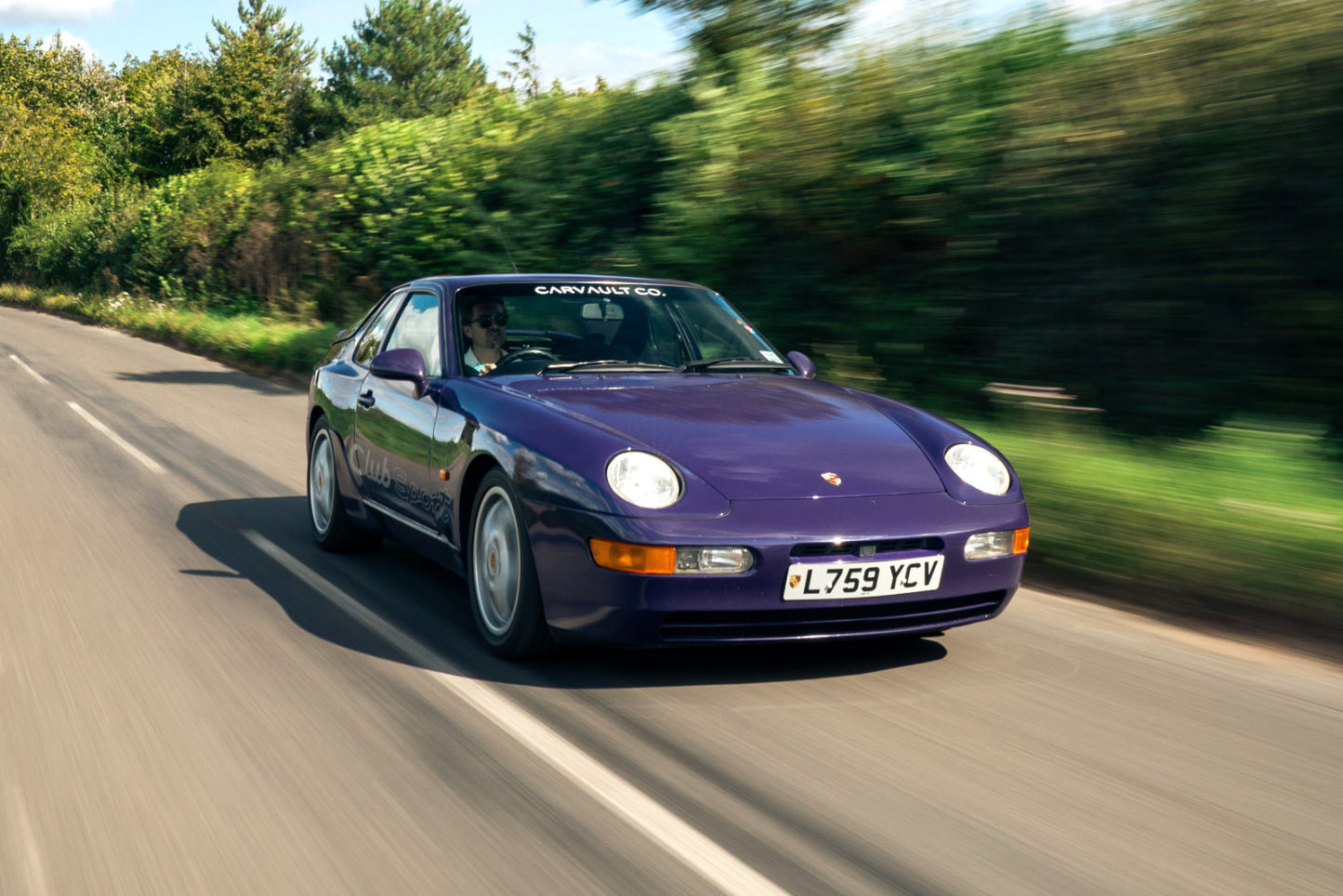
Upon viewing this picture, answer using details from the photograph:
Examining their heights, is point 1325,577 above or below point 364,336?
below

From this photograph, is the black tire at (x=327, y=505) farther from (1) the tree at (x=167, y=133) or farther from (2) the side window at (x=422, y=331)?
(1) the tree at (x=167, y=133)

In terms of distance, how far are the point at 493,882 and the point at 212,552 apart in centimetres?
440

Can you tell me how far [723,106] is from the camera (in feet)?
45.3

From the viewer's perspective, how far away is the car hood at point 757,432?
4406mm

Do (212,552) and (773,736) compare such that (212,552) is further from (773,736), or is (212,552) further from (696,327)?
(773,736)

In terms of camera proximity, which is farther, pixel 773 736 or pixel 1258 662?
pixel 1258 662

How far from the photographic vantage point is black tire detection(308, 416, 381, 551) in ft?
21.8

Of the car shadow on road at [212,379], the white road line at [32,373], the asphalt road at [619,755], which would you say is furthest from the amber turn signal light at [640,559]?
the white road line at [32,373]

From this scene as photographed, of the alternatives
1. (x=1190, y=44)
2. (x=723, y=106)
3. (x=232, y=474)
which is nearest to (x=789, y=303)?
(x=723, y=106)

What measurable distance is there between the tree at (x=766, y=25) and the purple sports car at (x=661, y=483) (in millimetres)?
9872

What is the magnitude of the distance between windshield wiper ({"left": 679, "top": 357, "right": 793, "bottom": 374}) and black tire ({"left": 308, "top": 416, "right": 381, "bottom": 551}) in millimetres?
1849

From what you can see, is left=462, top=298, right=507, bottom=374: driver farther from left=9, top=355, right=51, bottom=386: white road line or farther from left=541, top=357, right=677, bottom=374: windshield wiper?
left=9, top=355, right=51, bottom=386: white road line

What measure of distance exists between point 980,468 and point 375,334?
10.8ft

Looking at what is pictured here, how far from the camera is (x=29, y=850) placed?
312 cm
